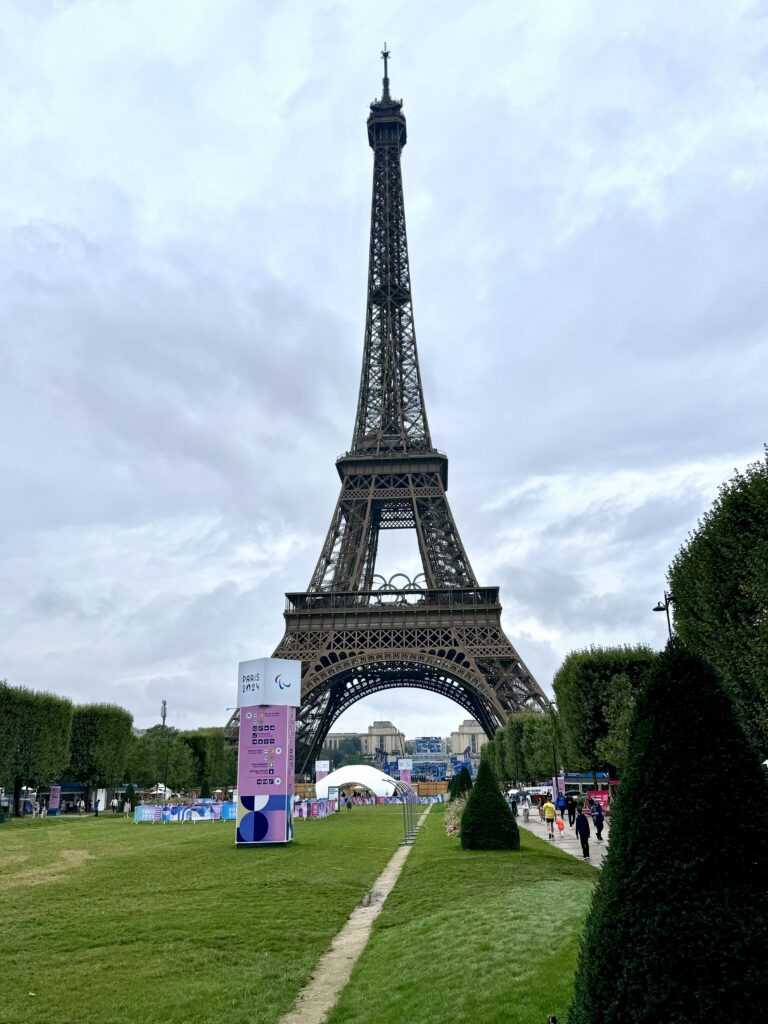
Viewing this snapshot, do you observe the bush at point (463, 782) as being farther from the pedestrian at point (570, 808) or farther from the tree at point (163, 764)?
the tree at point (163, 764)

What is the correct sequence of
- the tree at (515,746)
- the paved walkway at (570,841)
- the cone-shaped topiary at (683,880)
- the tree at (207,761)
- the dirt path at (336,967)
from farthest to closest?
the tree at (207,761) → the tree at (515,746) → the paved walkway at (570,841) → the dirt path at (336,967) → the cone-shaped topiary at (683,880)

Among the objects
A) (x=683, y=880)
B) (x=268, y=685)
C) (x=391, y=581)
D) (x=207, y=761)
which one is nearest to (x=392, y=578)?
(x=391, y=581)

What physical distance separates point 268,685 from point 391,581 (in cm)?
4082

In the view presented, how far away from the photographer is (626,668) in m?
41.6

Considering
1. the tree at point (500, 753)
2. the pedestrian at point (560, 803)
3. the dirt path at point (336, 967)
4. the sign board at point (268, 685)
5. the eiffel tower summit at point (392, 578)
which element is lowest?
the dirt path at point (336, 967)

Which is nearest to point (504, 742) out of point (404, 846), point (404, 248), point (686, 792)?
point (404, 846)

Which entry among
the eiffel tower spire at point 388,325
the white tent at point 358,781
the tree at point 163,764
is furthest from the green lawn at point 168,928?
the eiffel tower spire at point 388,325

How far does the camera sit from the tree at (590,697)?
1592 inches

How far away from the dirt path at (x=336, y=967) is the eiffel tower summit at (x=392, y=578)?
45.2 meters

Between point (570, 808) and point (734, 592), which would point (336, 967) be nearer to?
point (734, 592)

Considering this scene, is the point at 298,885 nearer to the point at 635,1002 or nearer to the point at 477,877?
the point at 477,877

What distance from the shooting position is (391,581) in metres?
71.5

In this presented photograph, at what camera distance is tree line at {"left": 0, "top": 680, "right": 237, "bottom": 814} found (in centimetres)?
4859

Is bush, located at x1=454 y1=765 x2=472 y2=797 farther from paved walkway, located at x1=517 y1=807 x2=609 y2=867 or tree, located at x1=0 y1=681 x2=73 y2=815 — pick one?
tree, located at x1=0 y1=681 x2=73 y2=815
